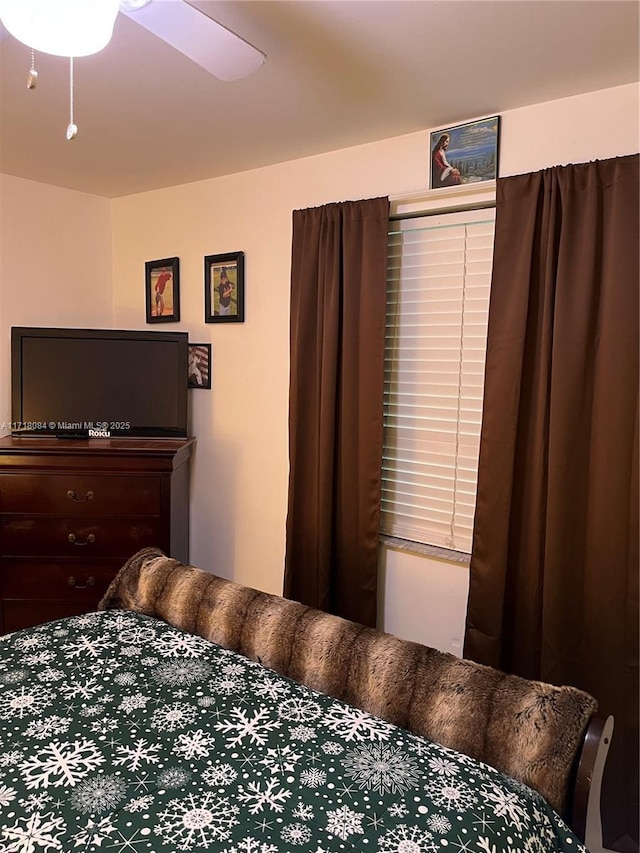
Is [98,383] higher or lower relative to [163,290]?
lower

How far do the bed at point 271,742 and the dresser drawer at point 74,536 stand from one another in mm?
958

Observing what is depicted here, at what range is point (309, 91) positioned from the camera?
2.09 meters

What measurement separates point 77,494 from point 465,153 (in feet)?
7.18

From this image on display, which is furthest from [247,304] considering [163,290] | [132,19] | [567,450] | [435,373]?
[132,19]

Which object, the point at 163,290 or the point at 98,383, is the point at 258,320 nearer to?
the point at 163,290

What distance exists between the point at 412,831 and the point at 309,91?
211 centimetres

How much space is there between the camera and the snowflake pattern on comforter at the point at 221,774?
3.65ft

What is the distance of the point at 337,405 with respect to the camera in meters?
2.68

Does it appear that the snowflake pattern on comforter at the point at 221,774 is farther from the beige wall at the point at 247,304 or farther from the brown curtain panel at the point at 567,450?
the beige wall at the point at 247,304

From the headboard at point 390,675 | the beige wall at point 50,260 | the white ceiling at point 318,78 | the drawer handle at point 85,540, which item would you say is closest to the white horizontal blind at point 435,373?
the white ceiling at point 318,78

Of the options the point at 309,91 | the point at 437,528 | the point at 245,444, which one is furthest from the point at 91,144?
the point at 437,528

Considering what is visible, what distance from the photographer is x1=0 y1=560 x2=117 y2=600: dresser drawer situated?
2.86 metres

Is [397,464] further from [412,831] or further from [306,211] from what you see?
[412,831]

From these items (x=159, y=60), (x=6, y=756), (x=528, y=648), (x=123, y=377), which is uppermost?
(x=159, y=60)
